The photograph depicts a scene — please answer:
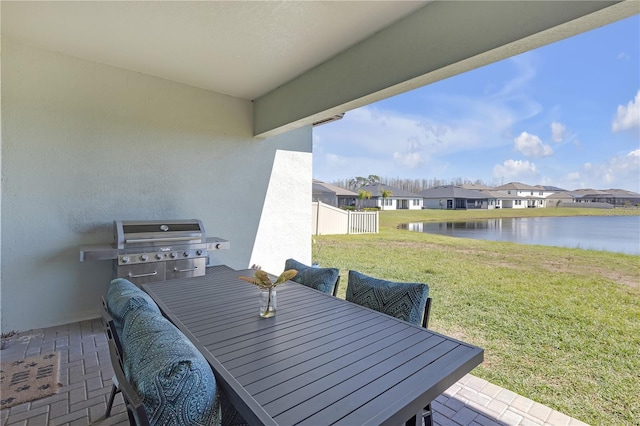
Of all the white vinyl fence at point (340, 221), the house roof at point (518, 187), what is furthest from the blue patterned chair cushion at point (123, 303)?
the white vinyl fence at point (340, 221)

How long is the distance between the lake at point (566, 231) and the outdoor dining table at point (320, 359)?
13.1 ft

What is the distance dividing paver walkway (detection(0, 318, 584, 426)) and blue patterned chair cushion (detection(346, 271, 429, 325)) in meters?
0.81

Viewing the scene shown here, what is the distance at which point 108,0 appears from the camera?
231 centimetres

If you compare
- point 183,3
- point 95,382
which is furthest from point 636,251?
point 95,382

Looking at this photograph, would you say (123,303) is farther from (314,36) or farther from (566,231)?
(566,231)

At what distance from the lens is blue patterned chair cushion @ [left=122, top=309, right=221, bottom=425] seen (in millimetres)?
872

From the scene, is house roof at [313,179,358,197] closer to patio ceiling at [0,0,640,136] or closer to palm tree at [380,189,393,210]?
palm tree at [380,189,393,210]

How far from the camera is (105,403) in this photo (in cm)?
210

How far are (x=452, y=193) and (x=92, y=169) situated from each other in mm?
7134

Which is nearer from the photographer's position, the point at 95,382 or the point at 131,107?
the point at 95,382

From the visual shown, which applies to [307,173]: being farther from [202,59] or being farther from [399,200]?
[399,200]

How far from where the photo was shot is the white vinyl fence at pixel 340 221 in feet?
30.8

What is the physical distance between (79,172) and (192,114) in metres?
1.56

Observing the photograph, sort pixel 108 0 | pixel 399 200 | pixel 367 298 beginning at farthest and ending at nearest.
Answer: pixel 399 200, pixel 108 0, pixel 367 298
